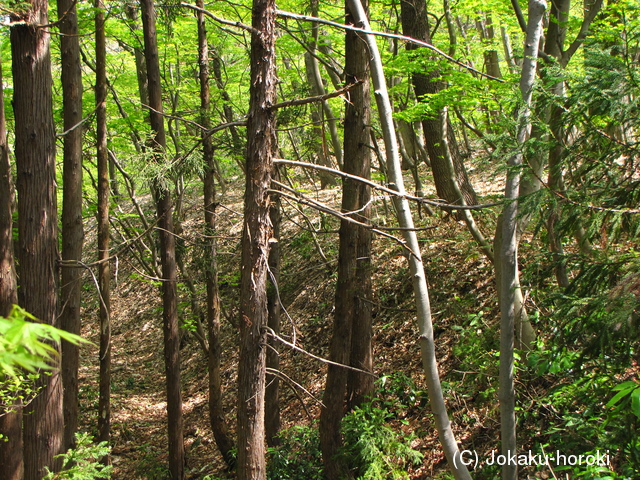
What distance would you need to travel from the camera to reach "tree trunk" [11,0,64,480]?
540 cm

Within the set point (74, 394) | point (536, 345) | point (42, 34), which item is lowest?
point (74, 394)

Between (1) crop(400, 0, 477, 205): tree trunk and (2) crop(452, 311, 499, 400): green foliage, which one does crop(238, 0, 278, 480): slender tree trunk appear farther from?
(1) crop(400, 0, 477, 205): tree trunk

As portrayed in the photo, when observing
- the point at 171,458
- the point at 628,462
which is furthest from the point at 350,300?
the point at 171,458

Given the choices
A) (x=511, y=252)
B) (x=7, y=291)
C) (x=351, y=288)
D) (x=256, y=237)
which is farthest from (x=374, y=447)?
(x=7, y=291)

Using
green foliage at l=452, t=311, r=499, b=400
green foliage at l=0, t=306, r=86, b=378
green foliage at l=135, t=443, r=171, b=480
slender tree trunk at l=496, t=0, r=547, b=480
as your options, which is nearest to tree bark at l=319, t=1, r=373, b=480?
green foliage at l=452, t=311, r=499, b=400

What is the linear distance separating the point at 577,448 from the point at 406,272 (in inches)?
212

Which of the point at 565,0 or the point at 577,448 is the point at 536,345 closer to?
the point at 577,448

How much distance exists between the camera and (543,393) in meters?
5.99

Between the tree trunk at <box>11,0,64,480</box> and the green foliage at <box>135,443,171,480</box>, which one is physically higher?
the tree trunk at <box>11,0,64,480</box>

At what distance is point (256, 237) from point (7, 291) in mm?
3382

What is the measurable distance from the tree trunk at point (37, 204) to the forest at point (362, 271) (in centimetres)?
2

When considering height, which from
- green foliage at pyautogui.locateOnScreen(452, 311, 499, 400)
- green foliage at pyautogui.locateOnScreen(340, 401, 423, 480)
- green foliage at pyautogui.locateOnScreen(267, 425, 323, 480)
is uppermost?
green foliage at pyautogui.locateOnScreen(452, 311, 499, 400)

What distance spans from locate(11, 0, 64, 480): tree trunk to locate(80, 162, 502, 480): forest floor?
922 mm

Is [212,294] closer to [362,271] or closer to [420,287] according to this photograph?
[362,271]
